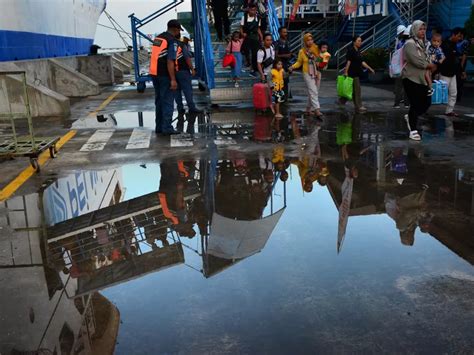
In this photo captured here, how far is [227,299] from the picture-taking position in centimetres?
374

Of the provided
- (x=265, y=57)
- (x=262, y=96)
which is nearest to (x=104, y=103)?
(x=262, y=96)

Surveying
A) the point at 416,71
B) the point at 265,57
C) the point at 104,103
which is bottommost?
the point at 104,103

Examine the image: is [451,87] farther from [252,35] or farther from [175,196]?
[175,196]

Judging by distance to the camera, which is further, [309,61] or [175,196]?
[309,61]

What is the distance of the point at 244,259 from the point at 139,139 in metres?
5.90

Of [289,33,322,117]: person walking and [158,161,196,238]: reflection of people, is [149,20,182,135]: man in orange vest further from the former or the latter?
[289,33,322,117]: person walking

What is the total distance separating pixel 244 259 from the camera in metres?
4.45

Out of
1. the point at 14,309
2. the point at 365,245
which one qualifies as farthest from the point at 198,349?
the point at 365,245

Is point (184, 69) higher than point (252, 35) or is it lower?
lower

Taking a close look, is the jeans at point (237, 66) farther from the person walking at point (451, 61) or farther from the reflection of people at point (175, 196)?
the reflection of people at point (175, 196)

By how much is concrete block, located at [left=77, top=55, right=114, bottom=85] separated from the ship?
937 millimetres

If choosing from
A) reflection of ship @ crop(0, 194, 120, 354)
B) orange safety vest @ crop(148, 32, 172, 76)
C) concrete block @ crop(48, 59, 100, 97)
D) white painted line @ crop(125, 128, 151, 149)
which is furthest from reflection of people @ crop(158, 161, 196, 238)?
concrete block @ crop(48, 59, 100, 97)

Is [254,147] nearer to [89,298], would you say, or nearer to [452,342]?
[89,298]

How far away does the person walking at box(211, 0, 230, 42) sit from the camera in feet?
54.3
